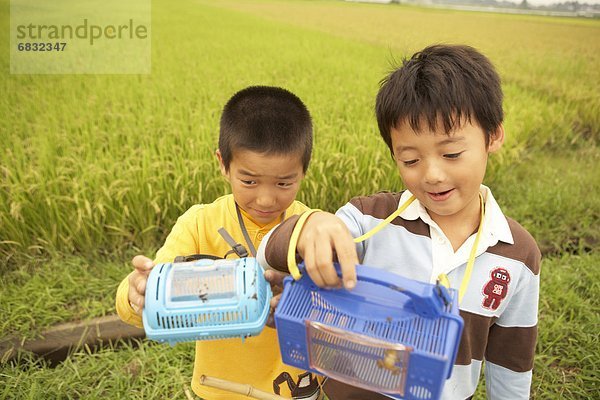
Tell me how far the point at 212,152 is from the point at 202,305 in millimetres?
2165

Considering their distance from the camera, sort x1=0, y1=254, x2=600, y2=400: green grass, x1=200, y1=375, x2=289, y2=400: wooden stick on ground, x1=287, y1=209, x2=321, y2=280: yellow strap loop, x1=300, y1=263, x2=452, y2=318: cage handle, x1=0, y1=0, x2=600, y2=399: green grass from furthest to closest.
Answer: x1=0, y1=0, x2=600, y2=399: green grass, x1=0, y1=254, x2=600, y2=400: green grass, x1=200, y1=375, x2=289, y2=400: wooden stick on ground, x1=287, y1=209, x2=321, y2=280: yellow strap loop, x1=300, y1=263, x2=452, y2=318: cage handle

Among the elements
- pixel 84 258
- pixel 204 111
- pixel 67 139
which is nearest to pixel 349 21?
pixel 204 111

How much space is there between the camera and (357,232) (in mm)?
1207

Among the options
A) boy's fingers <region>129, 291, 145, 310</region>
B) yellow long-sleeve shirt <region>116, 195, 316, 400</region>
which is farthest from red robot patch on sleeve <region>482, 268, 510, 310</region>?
boy's fingers <region>129, 291, 145, 310</region>

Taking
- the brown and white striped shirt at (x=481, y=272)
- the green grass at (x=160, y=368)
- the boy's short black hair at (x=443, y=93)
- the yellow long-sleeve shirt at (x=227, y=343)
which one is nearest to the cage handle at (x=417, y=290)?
the brown and white striped shirt at (x=481, y=272)

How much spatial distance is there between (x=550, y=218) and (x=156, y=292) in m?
3.00

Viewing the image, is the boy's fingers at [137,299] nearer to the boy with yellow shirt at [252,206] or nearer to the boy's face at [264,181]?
the boy with yellow shirt at [252,206]

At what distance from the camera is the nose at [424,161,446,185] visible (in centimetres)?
108

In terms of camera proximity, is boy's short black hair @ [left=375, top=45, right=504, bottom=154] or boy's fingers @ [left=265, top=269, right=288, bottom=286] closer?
boy's fingers @ [left=265, top=269, right=288, bottom=286]

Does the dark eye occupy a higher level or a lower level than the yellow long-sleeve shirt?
higher

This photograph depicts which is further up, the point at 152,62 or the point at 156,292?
the point at 152,62

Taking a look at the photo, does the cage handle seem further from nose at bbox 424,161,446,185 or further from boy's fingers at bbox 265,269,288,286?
nose at bbox 424,161,446,185

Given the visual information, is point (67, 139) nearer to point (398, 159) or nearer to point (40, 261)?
point (40, 261)

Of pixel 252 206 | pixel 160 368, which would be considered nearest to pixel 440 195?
pixel 252 206
